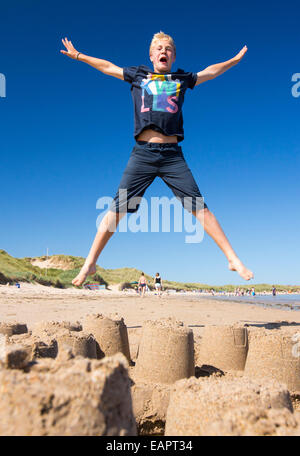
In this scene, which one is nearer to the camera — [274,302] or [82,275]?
[82,275]

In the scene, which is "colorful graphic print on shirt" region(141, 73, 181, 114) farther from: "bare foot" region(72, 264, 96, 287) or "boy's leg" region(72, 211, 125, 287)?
"bare foot" region(72, 264, 96, 287)

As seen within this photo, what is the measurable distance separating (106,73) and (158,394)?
3.31 meters

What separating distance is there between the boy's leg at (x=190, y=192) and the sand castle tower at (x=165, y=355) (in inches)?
40.1

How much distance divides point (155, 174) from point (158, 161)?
0.14 meters

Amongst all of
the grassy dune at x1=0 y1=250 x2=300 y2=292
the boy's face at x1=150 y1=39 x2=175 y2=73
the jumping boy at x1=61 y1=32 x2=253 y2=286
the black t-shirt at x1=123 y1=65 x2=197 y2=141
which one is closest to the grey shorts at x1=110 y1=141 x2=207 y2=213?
the jumping boy at x1=61 y1=32 x2=253 y2=286

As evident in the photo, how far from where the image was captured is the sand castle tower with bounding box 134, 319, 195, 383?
3.15 metres

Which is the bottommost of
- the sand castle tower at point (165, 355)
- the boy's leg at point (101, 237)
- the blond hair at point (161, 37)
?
the sand castle tower at point (165, 355)

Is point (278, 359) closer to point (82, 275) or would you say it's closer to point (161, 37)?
point (82, 275)

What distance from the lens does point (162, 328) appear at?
129 inches

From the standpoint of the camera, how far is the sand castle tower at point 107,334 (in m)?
3.79

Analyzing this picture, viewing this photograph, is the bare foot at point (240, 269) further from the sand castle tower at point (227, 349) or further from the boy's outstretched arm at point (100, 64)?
the boy's outstretched arm at point (100, 64)

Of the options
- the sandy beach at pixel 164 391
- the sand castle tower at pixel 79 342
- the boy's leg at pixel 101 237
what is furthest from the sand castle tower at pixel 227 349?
the boy's leg at pixel 101 237

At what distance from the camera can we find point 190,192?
388 centimetres

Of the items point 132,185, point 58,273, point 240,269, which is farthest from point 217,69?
point 58,273
